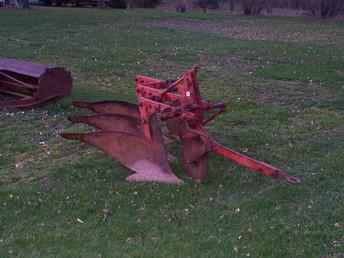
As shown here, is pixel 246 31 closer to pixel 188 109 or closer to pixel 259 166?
pixel 188 109

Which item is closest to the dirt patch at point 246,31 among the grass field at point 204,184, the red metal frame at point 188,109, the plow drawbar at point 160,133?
the grass field at point 204,184

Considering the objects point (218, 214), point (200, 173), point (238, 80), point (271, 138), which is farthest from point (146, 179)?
point (238, 80)

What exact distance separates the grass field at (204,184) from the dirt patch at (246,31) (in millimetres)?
5535

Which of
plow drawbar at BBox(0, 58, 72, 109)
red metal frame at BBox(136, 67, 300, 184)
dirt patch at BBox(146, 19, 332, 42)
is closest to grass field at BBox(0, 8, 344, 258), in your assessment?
plow drawbar at BBox(0, 58, 72, 109)

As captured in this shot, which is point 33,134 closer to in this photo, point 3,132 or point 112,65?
point 3,132

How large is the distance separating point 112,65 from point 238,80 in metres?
2.52

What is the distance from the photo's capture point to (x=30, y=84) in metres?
9.85

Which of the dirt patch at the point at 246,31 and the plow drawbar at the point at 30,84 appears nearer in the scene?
the plow drawbar at the point at 30,84

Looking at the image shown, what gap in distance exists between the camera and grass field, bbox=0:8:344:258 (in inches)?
211

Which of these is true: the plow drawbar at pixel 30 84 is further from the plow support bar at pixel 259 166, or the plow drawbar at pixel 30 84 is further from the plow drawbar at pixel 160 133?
the plow support bar at pixel 259 166

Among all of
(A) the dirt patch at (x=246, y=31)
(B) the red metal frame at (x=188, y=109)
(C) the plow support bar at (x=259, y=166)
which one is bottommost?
(A) the dirt patch at (x=246, y=31)

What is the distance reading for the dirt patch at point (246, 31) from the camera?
64.6 feet

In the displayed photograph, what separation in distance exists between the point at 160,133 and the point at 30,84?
11.5 feet

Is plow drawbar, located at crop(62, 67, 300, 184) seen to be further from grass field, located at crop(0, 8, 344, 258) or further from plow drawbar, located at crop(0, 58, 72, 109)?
plow drawbar, located at crop(0, 58, 72, 109)
